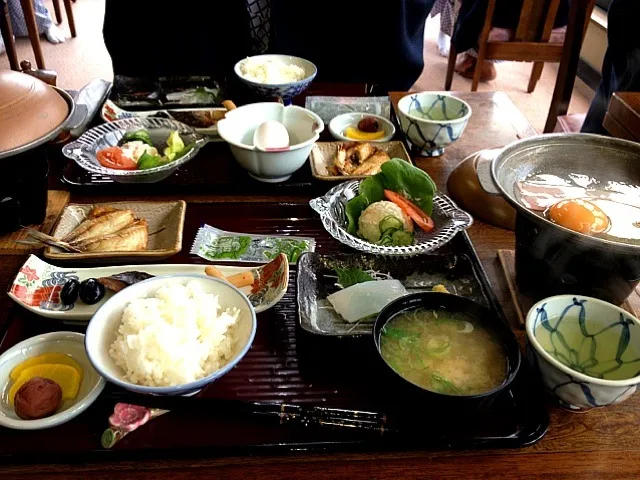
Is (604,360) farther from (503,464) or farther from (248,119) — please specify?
(248,119)

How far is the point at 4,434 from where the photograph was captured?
0.96 m

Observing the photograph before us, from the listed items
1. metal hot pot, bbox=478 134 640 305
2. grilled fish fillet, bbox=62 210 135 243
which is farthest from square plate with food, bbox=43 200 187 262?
metal hot pot, bbox=478 134 640 305

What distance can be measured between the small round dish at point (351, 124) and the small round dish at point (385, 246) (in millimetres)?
409

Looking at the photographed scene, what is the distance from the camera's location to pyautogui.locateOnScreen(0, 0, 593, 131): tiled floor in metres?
4.76

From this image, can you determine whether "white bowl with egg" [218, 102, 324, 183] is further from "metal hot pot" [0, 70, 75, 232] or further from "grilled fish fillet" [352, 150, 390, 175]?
"metal hot pot" [0, 70, 75, 232]

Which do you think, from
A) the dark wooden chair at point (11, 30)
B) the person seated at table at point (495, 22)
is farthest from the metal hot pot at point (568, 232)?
the dark wooden chair at point (11, 30)

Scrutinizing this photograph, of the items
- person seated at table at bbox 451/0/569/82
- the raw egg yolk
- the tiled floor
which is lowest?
the tiled floor

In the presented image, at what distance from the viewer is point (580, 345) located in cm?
108

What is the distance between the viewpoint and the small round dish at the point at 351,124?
1.99m

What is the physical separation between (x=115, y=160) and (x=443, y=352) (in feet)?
3.90

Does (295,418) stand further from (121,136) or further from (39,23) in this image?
(39,23)

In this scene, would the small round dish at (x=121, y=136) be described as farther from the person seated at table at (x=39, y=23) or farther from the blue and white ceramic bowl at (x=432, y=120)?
the person seated at table at (x=39, y=23)

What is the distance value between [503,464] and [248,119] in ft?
4.32

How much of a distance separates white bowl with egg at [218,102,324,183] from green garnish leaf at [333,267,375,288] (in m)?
0.51
